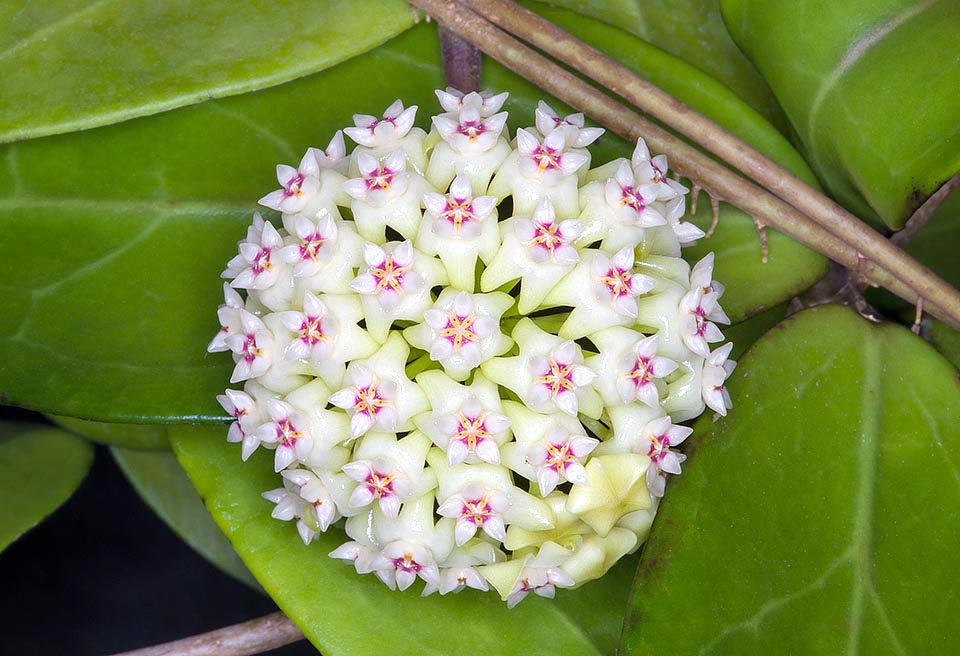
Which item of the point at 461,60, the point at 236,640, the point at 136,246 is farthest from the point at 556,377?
the point at 236,640

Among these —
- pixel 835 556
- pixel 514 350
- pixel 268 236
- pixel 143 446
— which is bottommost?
pixel 143 446

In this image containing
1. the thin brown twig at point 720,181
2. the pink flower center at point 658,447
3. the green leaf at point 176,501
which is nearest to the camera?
the pink flower center at point 658,447

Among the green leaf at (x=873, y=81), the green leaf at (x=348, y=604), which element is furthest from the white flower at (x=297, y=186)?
the green leaf at (x=873, y=81)

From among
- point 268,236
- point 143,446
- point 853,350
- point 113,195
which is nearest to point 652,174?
point 853,350

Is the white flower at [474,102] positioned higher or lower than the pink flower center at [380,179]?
higher

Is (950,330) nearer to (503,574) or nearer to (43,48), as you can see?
(503,574)

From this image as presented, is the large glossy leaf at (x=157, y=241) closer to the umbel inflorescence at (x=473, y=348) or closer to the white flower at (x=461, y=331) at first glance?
the umbel inflorescence at (x=473, y=348)
